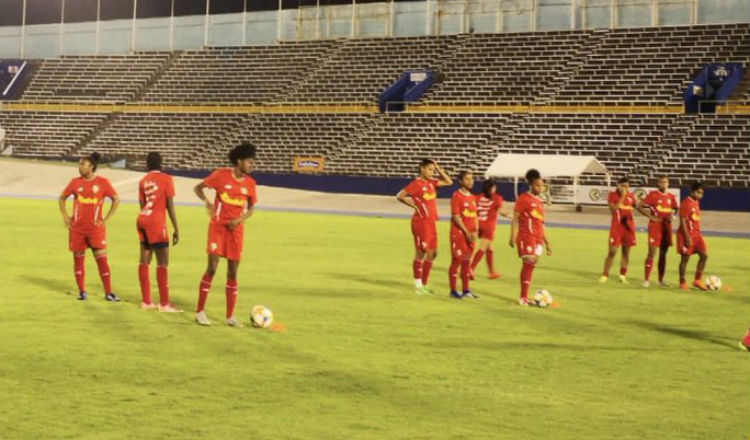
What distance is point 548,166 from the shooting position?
4784 cm

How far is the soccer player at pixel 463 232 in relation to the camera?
17125 mm

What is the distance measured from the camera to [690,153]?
49.7 m

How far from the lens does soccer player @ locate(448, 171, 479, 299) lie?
17.1m

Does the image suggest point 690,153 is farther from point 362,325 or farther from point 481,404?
point 481,404

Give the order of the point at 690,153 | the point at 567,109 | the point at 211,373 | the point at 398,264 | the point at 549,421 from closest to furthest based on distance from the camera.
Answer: the point at 549,421, the point at 211,373, the point at 398,264, the point at 690,153, the point at 567,109

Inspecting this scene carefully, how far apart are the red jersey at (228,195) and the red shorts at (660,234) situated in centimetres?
958

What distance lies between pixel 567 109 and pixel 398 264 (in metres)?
33.5

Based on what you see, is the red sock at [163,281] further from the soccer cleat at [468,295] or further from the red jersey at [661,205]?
the red jersey at [661,205]

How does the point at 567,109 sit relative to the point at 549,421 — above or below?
above

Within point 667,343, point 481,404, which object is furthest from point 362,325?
point 481,404

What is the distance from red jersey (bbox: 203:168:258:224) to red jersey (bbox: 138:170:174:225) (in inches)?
56.7

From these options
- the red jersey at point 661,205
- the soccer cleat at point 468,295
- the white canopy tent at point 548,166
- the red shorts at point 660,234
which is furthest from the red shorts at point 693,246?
the white canopy tent at point 548,166

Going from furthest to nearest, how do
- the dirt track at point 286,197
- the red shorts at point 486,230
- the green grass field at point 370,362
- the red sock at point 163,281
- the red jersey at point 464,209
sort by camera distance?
the dirt track at point 286,197
the red shorts at point 486,230
the red jersey at point 464,209
the red sock at point 163,281
the green grass field at point 370,362

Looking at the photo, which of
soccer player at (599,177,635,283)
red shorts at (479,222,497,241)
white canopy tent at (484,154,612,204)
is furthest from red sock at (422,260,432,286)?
white canopy tent at (484,154,612,204)
